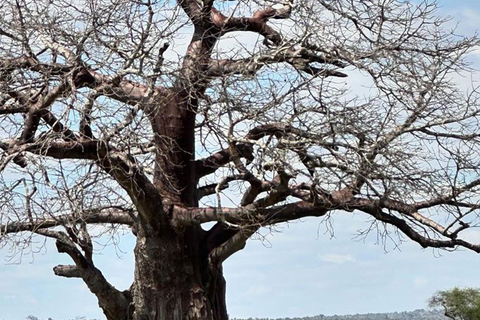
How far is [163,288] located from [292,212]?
159 centimetres

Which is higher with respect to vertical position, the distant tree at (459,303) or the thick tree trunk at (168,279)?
the distant tree at (459,303)

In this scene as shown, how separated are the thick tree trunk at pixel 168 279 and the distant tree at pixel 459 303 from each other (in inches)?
848

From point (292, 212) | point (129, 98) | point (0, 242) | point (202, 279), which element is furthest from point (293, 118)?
point (0, 242)

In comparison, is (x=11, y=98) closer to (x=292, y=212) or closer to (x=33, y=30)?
(x=33, y=30)

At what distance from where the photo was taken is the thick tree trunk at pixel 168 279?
837 centimetres

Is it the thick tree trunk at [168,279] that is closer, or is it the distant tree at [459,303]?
the thick tree trunk at [168,279]

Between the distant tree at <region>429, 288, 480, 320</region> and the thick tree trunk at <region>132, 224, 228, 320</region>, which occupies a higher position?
the distant tree at <region>429, 288, 480, 320</region>

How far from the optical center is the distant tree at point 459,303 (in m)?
28.5

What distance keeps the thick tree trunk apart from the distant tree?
21549 mm

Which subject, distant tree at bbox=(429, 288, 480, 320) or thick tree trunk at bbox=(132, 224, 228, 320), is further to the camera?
distant tree at bbox=(429, 288, 480, 320)

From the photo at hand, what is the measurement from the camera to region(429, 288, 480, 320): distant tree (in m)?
28.5

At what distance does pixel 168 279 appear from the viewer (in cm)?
838

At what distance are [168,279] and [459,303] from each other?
2265 cm

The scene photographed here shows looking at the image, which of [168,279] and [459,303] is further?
[459,303]
